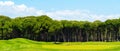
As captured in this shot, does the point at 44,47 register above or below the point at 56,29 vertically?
below

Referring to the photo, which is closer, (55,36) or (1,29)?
(1,29)

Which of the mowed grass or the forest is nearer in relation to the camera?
the mowed grass

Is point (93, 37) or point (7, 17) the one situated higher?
point (7, 17)

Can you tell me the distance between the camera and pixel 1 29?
142 meters

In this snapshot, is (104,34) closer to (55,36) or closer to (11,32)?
(55,36)

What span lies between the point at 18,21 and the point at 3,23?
6.58 m

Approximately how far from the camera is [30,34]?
488ft

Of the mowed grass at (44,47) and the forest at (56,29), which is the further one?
the forest at (56,29)

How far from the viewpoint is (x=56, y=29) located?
146000 millimetres

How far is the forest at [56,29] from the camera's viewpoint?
141875 mm

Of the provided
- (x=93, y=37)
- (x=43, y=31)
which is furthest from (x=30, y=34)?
(x=93, y=37)

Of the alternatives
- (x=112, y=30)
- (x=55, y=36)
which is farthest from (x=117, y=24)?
(x=55, y=36)

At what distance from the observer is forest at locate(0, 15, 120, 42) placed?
14188 cm

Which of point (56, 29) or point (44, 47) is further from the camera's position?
point (56, 29)
